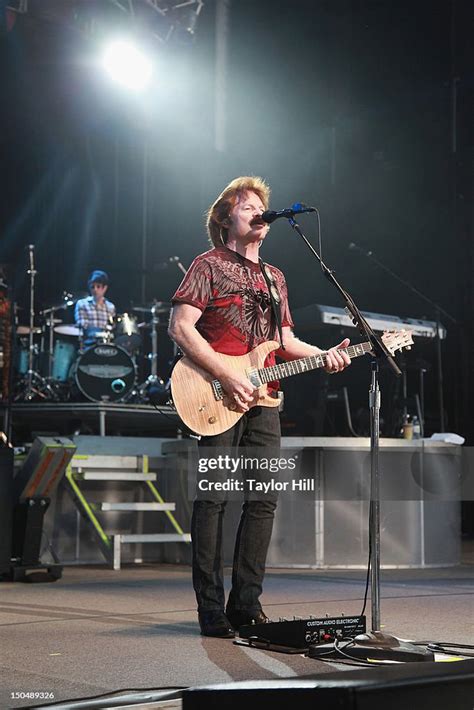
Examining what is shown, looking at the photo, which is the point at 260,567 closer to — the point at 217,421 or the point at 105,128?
the point at 217,421

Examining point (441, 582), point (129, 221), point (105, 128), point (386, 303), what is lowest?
point (441, 582)

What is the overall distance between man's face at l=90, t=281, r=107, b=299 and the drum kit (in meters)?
0.25

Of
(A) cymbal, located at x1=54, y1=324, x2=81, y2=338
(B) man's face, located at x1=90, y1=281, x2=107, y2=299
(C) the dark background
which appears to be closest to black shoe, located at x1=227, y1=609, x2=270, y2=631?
(C) the dark background

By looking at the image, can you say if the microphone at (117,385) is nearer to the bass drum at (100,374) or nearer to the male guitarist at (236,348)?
the bass drum at (100,374)

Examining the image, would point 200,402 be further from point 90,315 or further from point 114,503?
point 90,315

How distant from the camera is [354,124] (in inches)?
428

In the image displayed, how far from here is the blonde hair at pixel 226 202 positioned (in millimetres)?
3871

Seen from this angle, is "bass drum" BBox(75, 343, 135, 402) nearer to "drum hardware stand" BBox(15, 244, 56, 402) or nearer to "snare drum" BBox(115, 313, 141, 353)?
"drum hardware stand" BBox(15, 244, 56, 402)

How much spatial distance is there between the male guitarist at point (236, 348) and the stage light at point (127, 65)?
749cm

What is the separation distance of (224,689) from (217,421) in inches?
79.6

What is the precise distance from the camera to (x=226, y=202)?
3.89 meters

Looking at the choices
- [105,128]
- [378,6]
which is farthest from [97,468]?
[105,128]

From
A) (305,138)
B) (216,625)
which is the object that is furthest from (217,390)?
(305,138)

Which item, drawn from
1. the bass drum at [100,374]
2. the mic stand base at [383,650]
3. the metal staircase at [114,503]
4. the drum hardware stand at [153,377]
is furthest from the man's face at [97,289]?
the mic stand base at [383,650]
